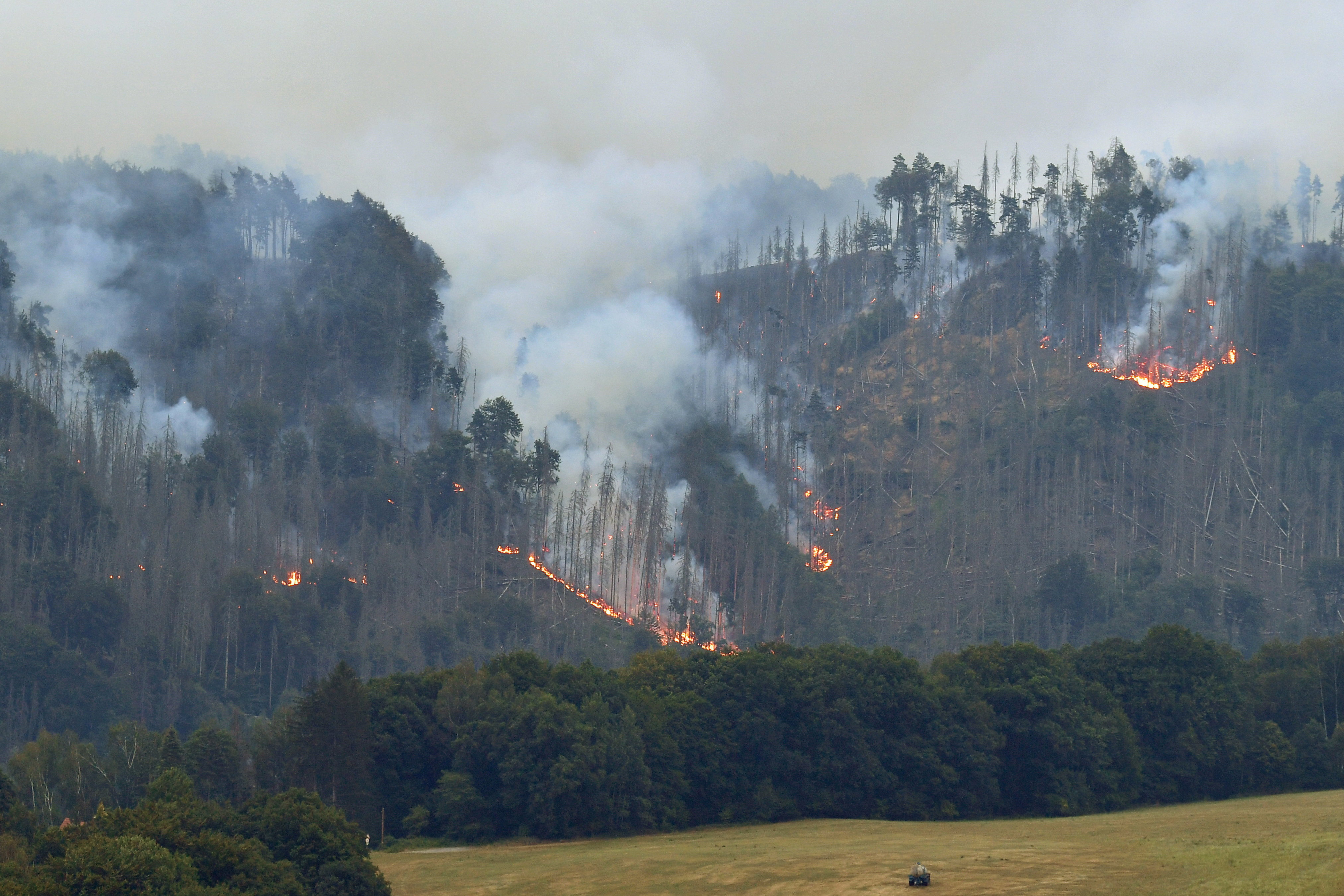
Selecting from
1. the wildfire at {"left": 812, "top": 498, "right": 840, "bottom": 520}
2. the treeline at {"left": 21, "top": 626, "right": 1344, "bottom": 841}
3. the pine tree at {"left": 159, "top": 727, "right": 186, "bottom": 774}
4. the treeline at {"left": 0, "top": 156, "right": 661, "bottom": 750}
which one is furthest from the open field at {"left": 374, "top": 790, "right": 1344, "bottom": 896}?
the wildfire at {"left": 812, "top": 498, "right": 840, "bottom": 520}

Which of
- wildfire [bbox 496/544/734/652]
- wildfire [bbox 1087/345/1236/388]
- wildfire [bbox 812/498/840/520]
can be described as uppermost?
wildfire [bbox 1087/345/1236/388]

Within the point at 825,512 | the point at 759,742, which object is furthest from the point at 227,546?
the point at 759,742

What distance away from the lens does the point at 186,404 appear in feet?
630

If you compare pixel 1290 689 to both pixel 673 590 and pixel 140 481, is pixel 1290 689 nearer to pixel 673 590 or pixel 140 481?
pixel 673 590

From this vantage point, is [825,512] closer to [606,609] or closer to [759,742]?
[606,609]

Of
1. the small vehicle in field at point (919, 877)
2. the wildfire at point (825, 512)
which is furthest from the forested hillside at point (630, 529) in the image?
the small vehicle in field at point (919, 877)

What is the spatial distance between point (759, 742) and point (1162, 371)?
117m

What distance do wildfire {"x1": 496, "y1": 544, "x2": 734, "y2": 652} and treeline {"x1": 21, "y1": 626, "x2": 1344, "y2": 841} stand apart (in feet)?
176

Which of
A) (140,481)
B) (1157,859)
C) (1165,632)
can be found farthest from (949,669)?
(140,481)

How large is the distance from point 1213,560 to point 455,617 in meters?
81.1

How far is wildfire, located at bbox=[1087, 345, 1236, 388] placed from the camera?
643 feet

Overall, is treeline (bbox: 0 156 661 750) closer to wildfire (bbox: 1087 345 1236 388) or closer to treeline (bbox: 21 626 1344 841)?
treeline (bbox: 21 626 1344 841)

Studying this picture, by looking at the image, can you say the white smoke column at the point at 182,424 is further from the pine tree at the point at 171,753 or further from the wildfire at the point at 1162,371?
the wildfire at the point at 1162,371

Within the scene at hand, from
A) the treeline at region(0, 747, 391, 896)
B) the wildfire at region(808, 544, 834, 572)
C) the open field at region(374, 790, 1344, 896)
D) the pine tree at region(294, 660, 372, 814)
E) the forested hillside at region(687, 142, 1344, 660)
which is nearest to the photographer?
the treeline at region(0, 747, 391, 896)
